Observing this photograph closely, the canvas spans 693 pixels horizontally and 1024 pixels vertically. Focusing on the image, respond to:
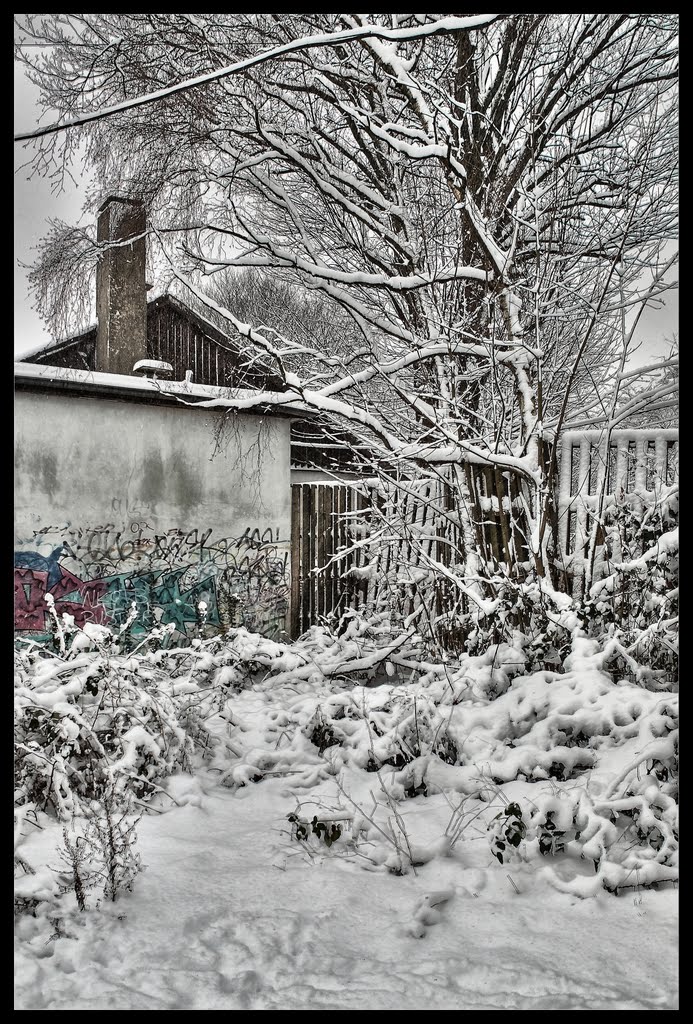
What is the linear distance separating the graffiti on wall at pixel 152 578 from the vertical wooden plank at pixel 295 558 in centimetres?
10

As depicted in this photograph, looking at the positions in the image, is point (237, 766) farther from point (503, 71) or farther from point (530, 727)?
point (503, 71)

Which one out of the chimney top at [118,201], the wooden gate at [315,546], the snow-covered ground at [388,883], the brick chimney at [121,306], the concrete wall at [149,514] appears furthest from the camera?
the wooden gate at [315,546]

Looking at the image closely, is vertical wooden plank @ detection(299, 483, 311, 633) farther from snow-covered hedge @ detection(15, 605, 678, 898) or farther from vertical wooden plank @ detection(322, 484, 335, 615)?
snow-covered hedge @ detection(15, 605, 678, 898)

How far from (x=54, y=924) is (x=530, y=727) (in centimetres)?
251

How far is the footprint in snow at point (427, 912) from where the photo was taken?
287 centimetres

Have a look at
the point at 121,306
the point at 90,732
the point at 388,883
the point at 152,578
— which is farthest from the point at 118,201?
the point at 388,883

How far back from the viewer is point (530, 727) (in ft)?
13.3

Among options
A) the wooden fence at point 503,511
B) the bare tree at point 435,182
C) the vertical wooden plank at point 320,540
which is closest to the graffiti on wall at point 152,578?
the vertical wooden plank at point 320,540

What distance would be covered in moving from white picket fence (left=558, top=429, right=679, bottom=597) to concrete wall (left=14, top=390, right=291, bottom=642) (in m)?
3.70

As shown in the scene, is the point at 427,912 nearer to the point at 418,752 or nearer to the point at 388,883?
the point at 388,883

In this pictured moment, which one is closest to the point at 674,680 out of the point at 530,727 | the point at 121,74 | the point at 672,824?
the point at 530,727

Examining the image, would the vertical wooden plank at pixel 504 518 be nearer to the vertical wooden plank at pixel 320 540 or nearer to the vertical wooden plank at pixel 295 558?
the vertical wooden plank at pixel 320 540

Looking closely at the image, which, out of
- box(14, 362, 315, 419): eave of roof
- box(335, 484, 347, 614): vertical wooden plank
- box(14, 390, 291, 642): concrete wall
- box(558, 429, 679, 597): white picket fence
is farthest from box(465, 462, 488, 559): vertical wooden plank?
box(335, 484, 347, 614): vertical wooden plank
